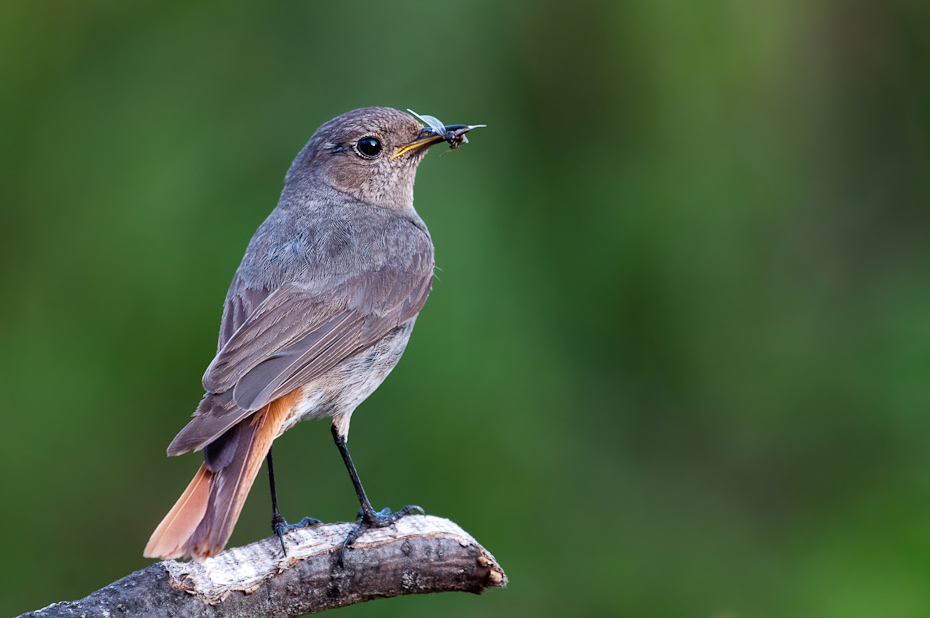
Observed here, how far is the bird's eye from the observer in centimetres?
435

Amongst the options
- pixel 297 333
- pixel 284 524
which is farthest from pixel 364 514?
pixel 297 333

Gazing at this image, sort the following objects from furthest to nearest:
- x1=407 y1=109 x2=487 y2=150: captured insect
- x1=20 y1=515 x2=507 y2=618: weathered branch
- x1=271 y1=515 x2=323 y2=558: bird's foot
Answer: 1. x1=407 y1=109 x2=487 y2=150: captured insect
2. x1=271 y1=515 x2=323 y2=558: bird's foot
3. x1=20 y1=515 x2=507 y2=618: weathered branch

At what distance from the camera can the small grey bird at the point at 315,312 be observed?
10.4 ft

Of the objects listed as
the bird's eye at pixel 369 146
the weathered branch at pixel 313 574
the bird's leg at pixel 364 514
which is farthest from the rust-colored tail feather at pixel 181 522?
the bird's eye at pixel 369 146

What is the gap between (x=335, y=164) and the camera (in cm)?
438

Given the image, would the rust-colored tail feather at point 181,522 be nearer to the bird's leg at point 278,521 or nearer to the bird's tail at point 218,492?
the bird's tail at point 218,492

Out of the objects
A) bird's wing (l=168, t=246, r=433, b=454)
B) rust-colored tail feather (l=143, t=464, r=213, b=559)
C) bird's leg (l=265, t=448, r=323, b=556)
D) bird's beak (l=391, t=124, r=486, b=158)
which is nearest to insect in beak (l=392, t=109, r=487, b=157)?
bird's beak (l=391, t=124, r=486, b=158)

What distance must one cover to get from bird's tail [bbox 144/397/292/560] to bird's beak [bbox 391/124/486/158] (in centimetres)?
133

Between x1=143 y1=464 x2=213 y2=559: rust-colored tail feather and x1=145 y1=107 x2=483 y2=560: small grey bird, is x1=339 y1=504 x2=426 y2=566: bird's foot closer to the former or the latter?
x1=145 y1=107 x2=483 y2=560: small grey bird

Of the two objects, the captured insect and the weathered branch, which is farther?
the captured insect

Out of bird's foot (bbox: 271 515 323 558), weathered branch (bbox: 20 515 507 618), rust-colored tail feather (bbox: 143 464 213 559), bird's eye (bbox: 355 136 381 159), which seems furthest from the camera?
bird's eye (bbox: 355 136 381 159)

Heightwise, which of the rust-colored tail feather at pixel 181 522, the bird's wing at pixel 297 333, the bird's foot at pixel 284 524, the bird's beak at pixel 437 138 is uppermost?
the bird's beak at pixel 437 138

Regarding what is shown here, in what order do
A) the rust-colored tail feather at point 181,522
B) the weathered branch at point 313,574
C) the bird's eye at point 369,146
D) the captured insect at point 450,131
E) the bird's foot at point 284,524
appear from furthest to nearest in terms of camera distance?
1. the bird's eye at point 369,146
2. the captured insect at point 450,131
3. the bird's foot at point 284,524
4. the weathered branch at point 313,574
5. the rust-colored tail feather at point 181,522

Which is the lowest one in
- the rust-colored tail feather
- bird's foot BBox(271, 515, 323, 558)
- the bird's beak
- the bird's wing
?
bird's foot BBox(271, 515, 323, 558)
